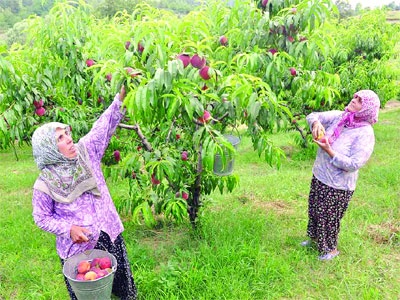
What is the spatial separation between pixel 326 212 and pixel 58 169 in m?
2.05

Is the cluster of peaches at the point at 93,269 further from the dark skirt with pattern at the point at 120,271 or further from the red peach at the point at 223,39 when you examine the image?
the red peach at the point at 223,39

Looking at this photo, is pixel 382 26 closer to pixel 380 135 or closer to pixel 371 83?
pixel 371 83

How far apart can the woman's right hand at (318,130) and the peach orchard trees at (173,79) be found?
22cm

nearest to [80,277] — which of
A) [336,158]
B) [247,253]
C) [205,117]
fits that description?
[205,117]

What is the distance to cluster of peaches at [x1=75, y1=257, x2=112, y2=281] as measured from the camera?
1.91 m

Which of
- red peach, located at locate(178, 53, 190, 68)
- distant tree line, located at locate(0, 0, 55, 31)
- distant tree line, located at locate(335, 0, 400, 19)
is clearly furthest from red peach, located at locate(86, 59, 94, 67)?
distant tree line, located at locate(0, 0, 55, 31)

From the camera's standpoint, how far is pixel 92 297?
1933mm

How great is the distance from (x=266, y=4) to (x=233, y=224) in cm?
209

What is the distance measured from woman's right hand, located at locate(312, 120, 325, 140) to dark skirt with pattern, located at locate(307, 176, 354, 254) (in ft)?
1.38

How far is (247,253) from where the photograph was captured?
123 inches

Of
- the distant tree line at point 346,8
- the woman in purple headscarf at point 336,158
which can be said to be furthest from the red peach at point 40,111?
the distant tree line at point 346,8

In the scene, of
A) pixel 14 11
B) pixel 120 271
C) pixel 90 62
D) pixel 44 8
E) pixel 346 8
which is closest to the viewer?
pixel 120 271

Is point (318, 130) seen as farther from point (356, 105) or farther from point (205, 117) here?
point (205, 117)

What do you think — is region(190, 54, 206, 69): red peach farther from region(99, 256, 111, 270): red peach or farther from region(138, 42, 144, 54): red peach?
region(99, 256, 111, 270): red peach
